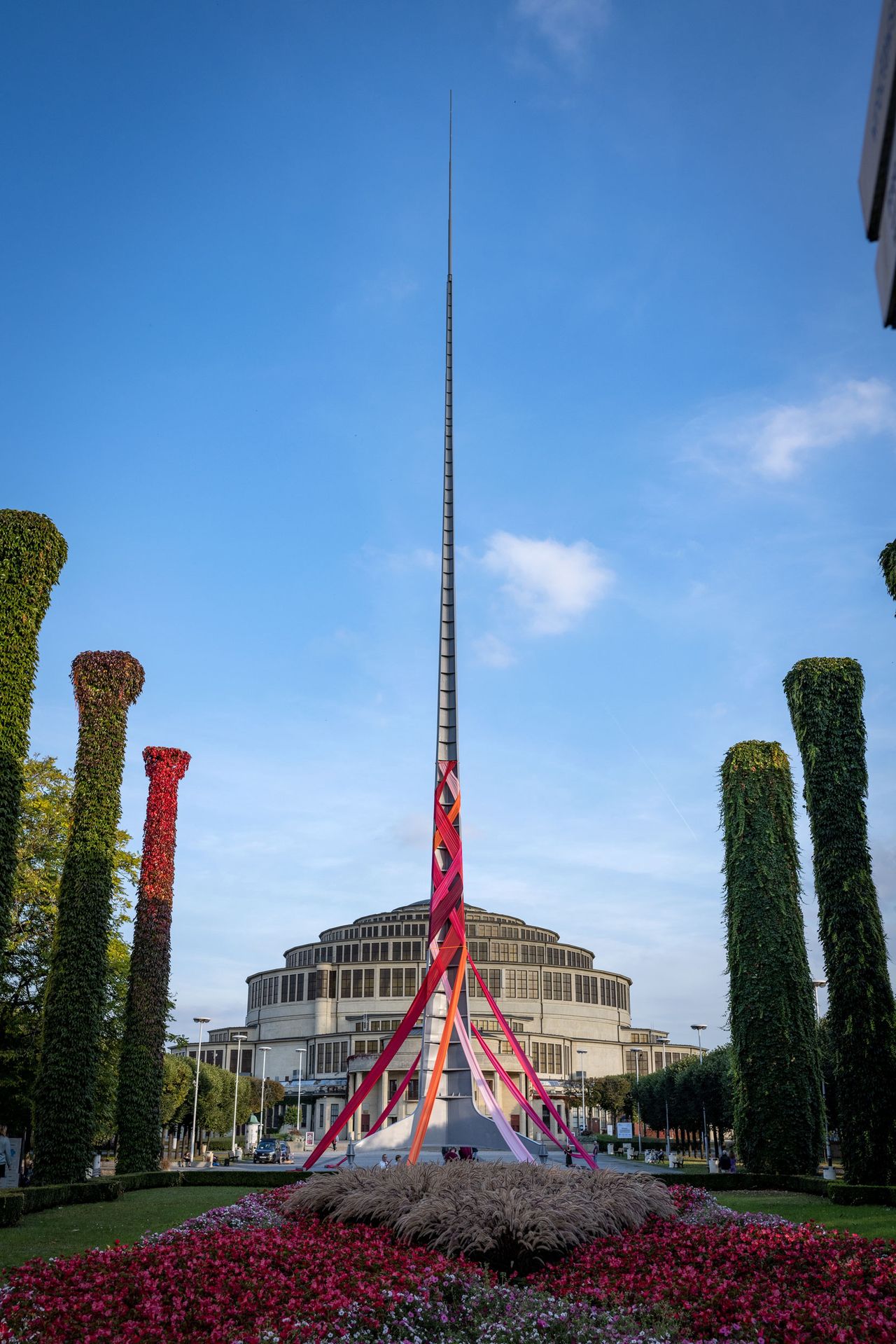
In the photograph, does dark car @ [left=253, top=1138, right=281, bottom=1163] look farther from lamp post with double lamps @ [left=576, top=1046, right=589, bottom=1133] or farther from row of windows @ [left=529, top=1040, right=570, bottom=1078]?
row of windows @ [left=529, top=1040, right=570, bottom=1078]

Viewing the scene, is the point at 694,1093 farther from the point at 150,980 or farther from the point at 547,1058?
the point at 150,980

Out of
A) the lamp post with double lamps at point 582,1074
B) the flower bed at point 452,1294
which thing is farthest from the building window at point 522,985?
the flower bed at point 452,1294

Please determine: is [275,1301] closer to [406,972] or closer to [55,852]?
[55,852]

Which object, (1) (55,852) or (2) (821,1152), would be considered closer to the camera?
(2) (821,1152)

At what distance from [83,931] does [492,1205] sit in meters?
17.4

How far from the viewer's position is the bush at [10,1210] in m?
19.2

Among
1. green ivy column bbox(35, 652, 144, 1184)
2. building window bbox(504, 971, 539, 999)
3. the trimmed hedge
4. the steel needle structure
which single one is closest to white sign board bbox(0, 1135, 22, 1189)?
the trimmed hedge

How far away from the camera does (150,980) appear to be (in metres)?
32.1

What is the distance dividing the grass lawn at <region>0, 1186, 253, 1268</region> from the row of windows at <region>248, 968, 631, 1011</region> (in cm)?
7177

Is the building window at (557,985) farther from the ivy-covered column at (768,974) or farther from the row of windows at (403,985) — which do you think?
the ivy-covered column at (768,974)

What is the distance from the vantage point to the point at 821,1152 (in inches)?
1129

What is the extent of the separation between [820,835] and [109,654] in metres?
19.3

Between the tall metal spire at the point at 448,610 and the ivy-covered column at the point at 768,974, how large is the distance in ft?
27.5

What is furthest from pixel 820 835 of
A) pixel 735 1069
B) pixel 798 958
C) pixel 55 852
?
pixel 55 852
